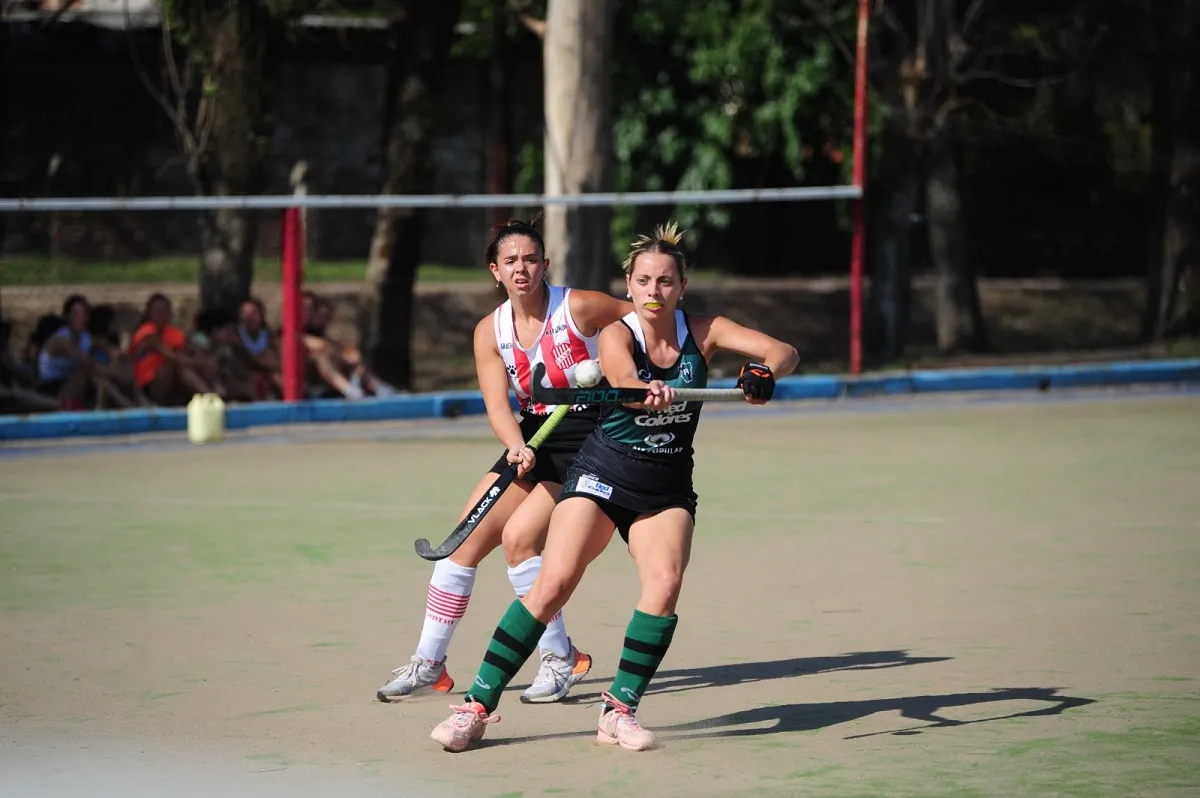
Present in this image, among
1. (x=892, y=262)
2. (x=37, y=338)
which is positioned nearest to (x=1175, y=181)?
(x=892, y=262)

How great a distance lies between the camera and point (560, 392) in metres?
6.57

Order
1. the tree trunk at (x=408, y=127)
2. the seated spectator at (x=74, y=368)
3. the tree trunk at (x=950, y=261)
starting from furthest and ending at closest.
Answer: the tree trunk at (x=950, y=261), the tree trunk at (x=408, y=127), the seated spectator at (x=74, y=368)

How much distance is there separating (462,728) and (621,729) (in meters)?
0.53

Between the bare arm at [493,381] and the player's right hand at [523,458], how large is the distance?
0.18 metres

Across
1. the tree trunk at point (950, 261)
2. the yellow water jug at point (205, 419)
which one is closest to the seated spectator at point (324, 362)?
the yellow water jug at point (205, 419)

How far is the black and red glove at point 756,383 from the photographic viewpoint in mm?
6617

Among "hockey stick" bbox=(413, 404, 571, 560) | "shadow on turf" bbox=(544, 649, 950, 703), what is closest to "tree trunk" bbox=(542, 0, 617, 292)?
"shadow on turf" bbox=(544, 649, 950, 703)

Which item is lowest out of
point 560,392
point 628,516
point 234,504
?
point 234,504

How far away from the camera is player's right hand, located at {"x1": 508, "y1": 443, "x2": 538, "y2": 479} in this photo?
692 cm

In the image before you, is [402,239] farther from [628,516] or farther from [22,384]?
[628,516]

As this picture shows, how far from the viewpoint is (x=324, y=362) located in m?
17.5

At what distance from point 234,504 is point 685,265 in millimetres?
6332

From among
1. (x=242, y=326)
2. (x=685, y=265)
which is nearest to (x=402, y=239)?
(x=242, y=326)

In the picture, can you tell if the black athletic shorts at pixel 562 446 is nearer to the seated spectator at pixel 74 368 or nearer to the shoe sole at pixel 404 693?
the shoe sole at pixel 404 693
